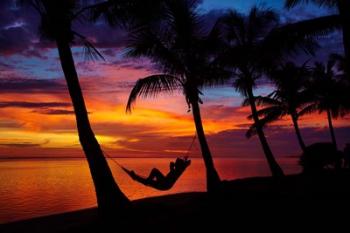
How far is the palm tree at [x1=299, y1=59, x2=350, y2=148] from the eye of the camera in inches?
593

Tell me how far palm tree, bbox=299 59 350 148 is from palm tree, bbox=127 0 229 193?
17.7ft

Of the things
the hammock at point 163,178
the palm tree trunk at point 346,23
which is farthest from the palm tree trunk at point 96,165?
the palm tree trunk at point 346,23

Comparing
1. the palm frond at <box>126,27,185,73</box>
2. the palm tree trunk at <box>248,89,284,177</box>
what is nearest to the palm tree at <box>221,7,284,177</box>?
the palm tree trunk at <box>248,89,284,177</box>

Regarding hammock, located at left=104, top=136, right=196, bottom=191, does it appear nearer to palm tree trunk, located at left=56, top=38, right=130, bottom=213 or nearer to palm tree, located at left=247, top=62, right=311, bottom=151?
palm tree trunk, located at left=56, top=38, right=130, bottom=213

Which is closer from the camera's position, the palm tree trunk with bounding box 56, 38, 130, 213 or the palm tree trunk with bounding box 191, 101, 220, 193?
the palm tree trunk with bounding box 56, 38, 130, 213

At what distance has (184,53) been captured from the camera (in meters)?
12.5

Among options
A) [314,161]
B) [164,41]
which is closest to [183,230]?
[164,41]

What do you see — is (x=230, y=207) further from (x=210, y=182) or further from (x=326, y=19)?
(x=326, y=19)

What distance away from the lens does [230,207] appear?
7.72 m

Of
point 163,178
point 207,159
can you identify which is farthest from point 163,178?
point 207,159

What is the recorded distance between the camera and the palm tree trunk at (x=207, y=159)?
11500 millimetres

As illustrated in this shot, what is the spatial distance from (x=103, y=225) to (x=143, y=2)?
537 centimetres

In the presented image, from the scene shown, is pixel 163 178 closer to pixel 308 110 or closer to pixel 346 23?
pixel 346 23

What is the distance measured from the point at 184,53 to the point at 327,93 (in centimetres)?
742
